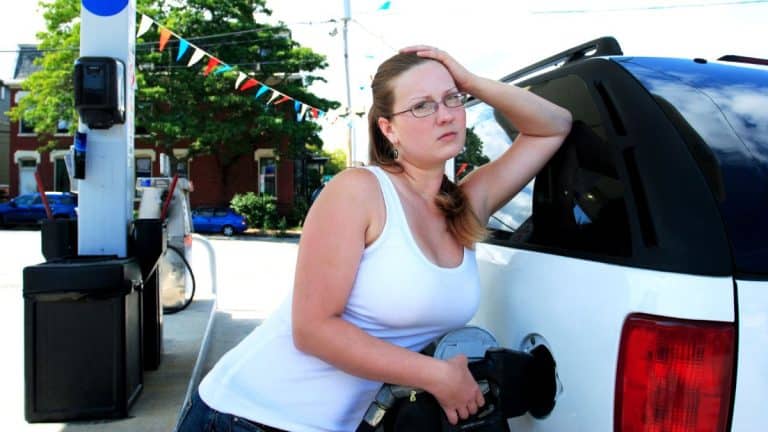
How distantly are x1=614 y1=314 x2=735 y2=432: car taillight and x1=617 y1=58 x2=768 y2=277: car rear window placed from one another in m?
0.16

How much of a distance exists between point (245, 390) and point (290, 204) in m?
30.7

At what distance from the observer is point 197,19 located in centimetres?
2678

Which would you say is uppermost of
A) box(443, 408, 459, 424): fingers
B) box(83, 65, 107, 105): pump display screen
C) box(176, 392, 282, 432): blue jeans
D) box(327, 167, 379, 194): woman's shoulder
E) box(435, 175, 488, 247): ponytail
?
box(83, 65, 107, 105): pump display screen

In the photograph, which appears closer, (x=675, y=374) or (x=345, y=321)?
(x=675, y=374)

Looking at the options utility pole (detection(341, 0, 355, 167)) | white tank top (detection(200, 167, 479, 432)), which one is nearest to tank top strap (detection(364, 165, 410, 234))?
white tank top (detection(200, 167, 479, 432))

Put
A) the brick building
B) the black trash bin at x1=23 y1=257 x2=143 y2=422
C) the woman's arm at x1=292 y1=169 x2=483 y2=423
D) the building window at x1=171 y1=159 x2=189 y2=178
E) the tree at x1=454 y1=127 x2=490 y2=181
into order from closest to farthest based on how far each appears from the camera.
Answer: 1. the woman's arm at x1=292 y1=169 x2=483 y2=423
2. the tree at x1=454 y1=127 x2=490 y2=181
3. the black trash bin at x1=23 y1=257 x2=143 y2=422
4. the building window at x1=171 y1=159 x2=189 y2=178
5. the brick building

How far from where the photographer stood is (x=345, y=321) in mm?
1458

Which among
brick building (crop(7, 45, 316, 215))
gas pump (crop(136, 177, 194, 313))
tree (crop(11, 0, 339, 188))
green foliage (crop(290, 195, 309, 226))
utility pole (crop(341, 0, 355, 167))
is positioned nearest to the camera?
gas pump (crop(136, 177, 194, 313))

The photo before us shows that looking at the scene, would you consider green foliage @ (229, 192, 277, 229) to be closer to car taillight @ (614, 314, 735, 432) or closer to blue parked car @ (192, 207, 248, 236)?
blue parked car @ (192, 207, 248, 236)

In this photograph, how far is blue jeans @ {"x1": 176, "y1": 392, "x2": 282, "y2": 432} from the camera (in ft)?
5.30

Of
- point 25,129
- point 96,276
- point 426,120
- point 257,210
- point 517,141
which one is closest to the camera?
point 426,120

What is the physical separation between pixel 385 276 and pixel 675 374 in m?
0.65

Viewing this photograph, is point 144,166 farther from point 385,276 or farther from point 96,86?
point 385,276

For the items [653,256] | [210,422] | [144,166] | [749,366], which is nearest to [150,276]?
[210,422]
